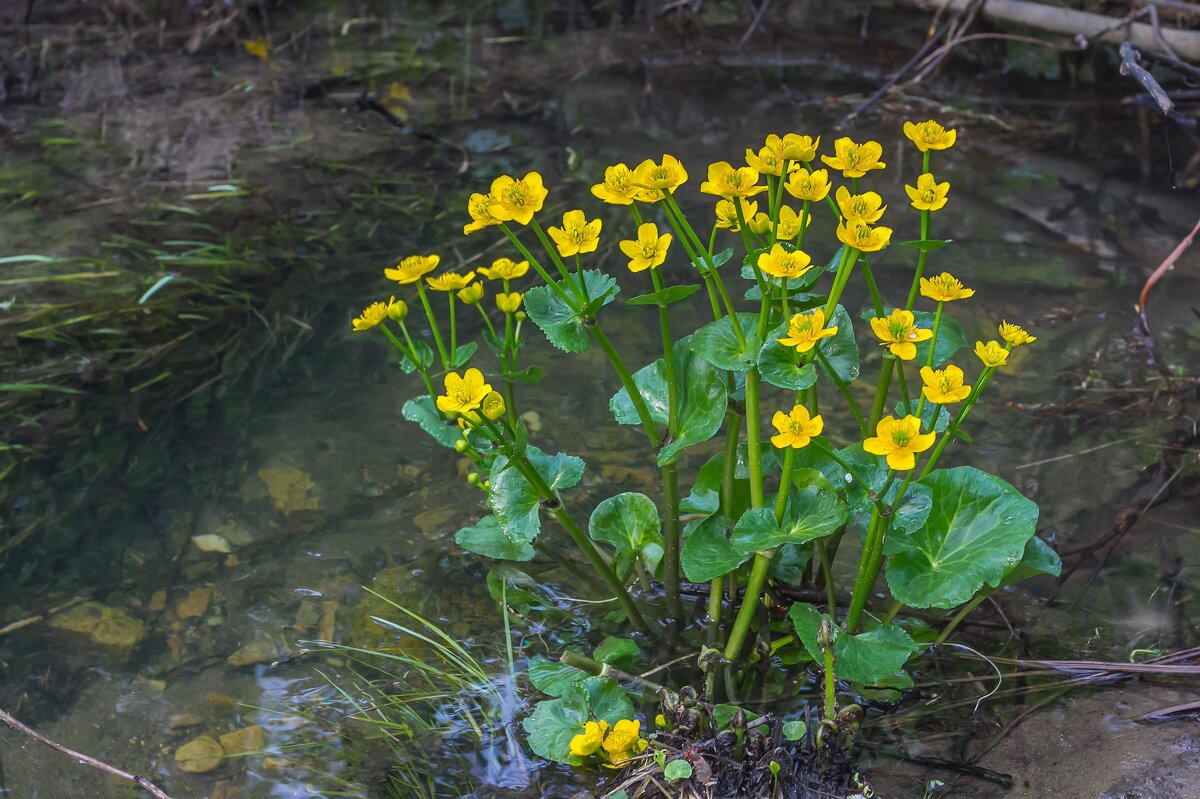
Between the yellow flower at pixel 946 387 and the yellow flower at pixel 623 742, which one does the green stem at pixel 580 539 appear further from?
the yellow flower at pixel 946 387

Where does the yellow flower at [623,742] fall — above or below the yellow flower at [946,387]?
below

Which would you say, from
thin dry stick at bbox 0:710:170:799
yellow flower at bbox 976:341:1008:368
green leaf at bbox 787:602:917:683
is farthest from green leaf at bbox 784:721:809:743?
thin dry stick at bbox 0:710:170:799

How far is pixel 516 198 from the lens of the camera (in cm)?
169

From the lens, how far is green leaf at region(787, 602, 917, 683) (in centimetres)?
175

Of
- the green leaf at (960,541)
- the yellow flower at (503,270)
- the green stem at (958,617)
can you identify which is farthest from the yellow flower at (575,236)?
the green stem at (958,617)

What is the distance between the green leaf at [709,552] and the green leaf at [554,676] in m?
0.30

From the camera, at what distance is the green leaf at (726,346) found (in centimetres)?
173

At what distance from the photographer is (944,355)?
1.81m

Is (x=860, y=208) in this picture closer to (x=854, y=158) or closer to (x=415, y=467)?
(x=854, y=158)

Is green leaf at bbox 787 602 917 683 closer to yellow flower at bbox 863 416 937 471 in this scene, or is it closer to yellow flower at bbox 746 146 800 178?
yellow flower at bbox 863 416 937 471

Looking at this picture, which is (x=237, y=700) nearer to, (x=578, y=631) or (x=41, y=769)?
(x=41, y=769)

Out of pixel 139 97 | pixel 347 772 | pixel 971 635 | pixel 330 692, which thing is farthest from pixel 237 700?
pixel 139 97

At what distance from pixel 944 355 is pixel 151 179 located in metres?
3.49

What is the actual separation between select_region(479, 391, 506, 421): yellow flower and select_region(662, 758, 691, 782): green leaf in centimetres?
64
